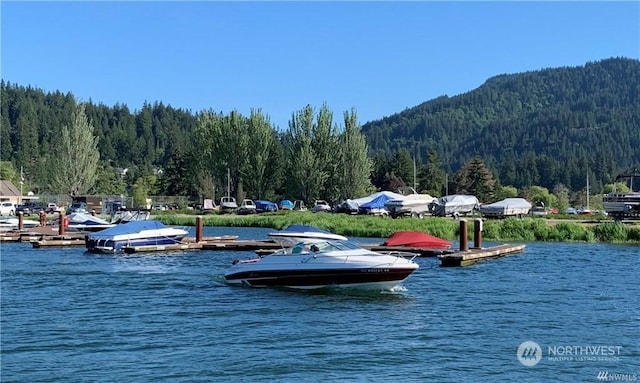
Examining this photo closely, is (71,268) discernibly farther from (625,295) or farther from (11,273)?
(625,295)

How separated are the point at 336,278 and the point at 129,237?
20645mm

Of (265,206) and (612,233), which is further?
(265,206)

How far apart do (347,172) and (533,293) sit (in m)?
77.6

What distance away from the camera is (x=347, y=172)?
10575cm

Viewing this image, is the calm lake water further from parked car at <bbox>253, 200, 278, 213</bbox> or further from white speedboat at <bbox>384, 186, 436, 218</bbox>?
parked car at <bbox>253, 200, 278, 213</bbox>

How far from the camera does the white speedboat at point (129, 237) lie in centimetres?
4469

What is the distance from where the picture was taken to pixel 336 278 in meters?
28.4

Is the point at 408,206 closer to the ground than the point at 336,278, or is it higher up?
higher up

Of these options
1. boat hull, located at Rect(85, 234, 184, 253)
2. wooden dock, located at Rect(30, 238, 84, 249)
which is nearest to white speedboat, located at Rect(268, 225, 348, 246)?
boat hull, located at Rect(85, 234, 184, 253)

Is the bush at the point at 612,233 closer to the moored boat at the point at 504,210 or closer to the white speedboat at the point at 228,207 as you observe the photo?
the moored boat at the point at 504,210

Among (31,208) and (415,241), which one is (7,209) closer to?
(31,208)

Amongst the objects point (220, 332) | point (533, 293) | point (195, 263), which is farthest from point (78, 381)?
point (195, 263)

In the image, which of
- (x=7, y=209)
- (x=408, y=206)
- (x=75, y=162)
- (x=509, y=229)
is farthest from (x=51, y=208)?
(x=509, y=229)

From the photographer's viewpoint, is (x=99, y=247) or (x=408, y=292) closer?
(x=408, y=292)
